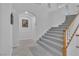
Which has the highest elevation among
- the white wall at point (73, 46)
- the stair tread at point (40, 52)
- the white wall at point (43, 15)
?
the white wall at point (43, 15)

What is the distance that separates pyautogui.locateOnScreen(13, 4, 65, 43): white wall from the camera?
10.5 ft

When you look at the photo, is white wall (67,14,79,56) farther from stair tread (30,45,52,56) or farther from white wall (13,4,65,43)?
stair tread (30,45,52,56)

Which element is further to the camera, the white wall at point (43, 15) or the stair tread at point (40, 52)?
the stair tread at point (40, 52)

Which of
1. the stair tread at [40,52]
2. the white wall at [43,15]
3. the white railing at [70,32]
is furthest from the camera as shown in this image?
the stair tread at [40,52]

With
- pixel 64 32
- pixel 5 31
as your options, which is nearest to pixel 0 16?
pixel 5 31

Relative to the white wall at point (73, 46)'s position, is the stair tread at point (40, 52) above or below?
below

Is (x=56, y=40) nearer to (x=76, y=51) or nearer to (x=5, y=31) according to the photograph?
(x=76, y=51)

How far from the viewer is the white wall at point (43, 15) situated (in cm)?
319

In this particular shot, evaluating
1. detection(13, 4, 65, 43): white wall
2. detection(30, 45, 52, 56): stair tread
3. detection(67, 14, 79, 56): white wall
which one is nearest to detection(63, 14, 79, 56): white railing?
detection(67, 14, 79, 56): white wall

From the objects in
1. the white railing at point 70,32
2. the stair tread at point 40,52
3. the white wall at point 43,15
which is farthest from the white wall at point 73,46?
the stair tread at point 40,52

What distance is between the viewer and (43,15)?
14.4 feet

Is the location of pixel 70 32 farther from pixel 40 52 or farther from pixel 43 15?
pixel 43 15

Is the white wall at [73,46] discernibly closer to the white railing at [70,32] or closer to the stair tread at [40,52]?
the white railing at [70,32]

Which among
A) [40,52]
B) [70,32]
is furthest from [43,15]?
[70,32]
